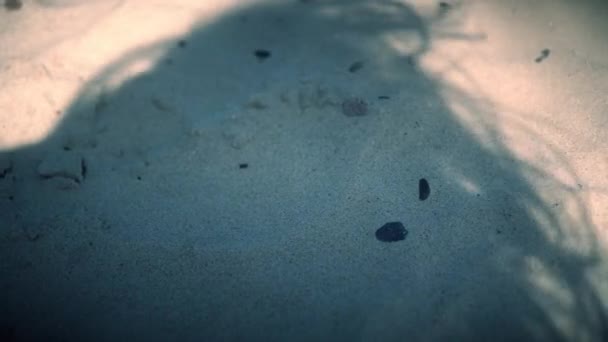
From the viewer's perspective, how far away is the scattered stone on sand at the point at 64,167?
4.98ft

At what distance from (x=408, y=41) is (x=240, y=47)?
0.93 meters

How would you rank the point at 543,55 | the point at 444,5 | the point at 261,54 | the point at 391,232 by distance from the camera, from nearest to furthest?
1. the point at 391,232
2. the point at 543,55
3. the point at 261,54
4. the point at 444,5

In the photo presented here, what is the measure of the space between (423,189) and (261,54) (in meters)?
1.12

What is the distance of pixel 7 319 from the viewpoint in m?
1.24

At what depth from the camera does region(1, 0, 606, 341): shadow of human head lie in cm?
124

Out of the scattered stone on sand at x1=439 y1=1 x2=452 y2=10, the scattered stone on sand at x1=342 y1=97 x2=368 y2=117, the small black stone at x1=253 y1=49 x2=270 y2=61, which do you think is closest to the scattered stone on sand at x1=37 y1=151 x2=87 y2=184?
the small black stone at x1=253 y1=49 x2=270 y2=61

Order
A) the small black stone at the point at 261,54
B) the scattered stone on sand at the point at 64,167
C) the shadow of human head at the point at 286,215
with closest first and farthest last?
Result: 1. the shadow of human head at the point at 286,215
2. the scattered stone on sand at the point at 64,167
3. the small black stone at the point at 261,54

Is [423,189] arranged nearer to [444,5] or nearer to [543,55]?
[543,55]

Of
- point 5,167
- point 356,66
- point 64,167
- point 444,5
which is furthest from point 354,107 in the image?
point 5,167

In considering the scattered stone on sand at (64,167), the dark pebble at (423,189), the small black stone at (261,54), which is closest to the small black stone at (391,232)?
the dark pebble at (423,189)

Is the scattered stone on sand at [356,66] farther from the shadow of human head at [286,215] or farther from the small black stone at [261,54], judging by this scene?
the small black stone at [261,54]

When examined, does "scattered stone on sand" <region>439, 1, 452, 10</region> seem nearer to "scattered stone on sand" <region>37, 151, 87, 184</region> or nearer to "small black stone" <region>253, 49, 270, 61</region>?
"small black stone" <region>253, 49, 270, 61</region>

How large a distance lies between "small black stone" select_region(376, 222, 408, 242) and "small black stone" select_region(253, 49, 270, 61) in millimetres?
1121

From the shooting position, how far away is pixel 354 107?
5.63 feet
